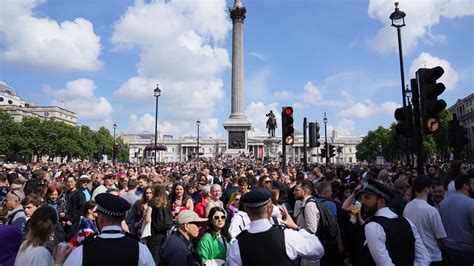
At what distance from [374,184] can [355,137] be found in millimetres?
181226

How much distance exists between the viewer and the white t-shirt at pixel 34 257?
3833mm

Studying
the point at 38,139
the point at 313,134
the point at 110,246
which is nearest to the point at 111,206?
the point at 110,246

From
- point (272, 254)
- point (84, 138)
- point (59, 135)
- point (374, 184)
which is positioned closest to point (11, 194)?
point (272, 254)

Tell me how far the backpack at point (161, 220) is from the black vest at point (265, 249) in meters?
3.70

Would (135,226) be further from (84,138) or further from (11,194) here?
(84,138)

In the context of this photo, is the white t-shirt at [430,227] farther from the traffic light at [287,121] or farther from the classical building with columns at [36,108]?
the classical building with columns at [36,108]

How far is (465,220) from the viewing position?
19.1 ft

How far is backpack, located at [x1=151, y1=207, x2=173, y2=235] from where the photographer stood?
23.4 feet

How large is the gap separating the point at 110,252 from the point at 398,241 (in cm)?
295

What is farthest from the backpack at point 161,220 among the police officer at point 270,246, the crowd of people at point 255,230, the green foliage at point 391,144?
the green foliage at point 391,144

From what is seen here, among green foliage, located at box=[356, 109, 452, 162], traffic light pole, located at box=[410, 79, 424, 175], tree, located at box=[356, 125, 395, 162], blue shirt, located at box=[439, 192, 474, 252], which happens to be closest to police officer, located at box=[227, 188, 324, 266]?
blue shirt, located at box=[439, 192, 474, 252]

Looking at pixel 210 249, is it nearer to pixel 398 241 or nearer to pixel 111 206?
pixel 111 206

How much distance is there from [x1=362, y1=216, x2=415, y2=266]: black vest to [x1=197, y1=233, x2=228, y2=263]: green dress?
1.92 metres

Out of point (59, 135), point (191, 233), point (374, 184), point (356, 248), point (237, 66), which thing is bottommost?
point (356, 248)
